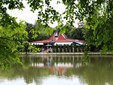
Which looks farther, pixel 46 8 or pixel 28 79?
pixel 28 79

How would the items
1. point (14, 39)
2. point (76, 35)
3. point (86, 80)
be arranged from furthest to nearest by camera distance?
point (76, 35) < point (86, 80) < point (14, 39)

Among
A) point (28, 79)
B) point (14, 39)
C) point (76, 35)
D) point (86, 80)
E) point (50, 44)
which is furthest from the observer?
point (76, 35)

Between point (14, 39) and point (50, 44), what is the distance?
133 ft

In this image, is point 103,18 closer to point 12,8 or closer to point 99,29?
point 99,29

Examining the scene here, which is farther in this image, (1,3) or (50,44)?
(50,44)

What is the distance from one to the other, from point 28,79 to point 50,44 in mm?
30395

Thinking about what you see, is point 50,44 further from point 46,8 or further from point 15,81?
point 46,8

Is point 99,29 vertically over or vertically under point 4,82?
over

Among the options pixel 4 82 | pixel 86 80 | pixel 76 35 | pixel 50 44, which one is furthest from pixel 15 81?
pixel 76 35

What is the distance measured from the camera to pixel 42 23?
375 centimetres

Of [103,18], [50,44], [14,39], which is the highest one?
[103,18]

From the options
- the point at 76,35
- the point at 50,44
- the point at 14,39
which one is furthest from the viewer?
the point at 76,35

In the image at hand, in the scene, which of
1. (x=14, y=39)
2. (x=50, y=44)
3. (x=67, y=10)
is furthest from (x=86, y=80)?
(x=50, y=44)

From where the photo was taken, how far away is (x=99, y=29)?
3533 millimetres
